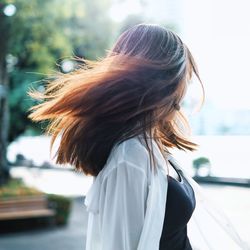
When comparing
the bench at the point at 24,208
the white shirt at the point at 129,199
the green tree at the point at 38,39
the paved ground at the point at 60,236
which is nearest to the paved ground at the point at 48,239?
the paved ground at the point at 60,236

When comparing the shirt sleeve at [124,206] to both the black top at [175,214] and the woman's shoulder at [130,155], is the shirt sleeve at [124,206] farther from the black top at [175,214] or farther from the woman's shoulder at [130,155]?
the black top at [175,214]

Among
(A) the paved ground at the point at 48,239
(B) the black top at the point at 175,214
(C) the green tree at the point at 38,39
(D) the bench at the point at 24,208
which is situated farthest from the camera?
(C) the green tree at the point at 38,39

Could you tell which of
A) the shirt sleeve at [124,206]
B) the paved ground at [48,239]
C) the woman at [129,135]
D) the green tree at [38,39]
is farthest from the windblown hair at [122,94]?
the green tree at [38,39]

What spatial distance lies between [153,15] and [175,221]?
14.8 metres

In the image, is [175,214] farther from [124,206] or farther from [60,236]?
[60,236]

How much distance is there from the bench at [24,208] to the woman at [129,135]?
7.25m

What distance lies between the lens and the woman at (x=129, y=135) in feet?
4.50

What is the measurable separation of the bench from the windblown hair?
7269mm

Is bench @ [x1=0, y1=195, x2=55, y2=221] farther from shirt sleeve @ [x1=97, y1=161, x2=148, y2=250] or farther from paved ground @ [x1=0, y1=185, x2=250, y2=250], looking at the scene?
shirt sleeve @ [x1=97, y1=161, x2=148, y2=250]

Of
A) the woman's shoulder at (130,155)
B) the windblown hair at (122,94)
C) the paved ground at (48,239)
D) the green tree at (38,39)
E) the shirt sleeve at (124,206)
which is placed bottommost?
the paved ground at (48,239)

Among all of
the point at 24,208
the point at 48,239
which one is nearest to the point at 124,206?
the point at 48,239

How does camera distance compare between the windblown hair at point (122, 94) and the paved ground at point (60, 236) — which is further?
the paved ground at point (60, 236)

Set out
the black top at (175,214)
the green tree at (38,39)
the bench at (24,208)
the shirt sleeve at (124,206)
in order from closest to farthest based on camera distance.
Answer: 1. the shirt sleeve at (124,206)
2. the black top at (175,214)
3. the bench at (24,208)
4. the green tree at (38,39)

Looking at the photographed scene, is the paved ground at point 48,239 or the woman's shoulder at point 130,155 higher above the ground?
the woman's shoulder at point 130,155
